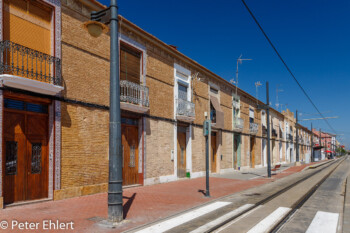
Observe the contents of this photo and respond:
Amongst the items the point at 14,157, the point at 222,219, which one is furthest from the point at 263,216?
the point at 14,157

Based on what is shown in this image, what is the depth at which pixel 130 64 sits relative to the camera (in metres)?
13.7

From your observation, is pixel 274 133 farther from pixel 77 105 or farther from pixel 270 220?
pixel 270 220

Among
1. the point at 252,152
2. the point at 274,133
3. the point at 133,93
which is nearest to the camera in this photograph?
the point at 133,93

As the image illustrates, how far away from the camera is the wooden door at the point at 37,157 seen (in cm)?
912

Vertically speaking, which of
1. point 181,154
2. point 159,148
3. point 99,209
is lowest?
point 99,209

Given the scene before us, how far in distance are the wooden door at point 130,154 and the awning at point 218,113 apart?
28.9 ft

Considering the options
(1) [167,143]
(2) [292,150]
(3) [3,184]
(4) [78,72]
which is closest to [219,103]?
(1) [167,143]

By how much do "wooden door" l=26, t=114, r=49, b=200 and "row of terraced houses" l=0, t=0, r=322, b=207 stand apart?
31mm

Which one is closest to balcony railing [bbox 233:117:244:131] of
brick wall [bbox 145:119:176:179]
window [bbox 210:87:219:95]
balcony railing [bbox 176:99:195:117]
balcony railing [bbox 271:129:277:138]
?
window [bbox 210:87:219:95]

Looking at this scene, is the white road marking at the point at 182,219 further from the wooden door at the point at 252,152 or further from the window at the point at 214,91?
the wooden door at the point at 252,152

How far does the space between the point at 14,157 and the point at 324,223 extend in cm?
870

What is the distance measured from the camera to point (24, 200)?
8891 mm

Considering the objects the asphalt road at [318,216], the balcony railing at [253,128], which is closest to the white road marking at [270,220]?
the asphalt road at [318,216]

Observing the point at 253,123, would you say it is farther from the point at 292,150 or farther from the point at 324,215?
the point at 292,150
